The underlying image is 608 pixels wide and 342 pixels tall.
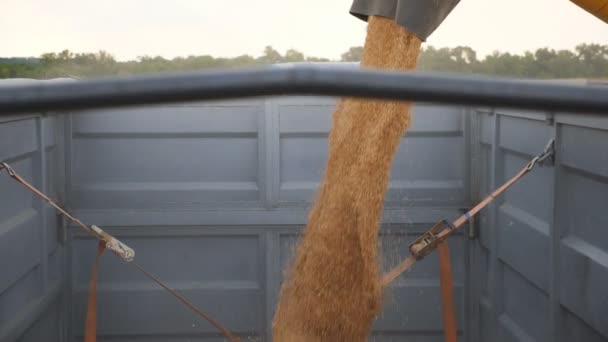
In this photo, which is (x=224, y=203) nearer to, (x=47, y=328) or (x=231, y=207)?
(x=231, y=207)

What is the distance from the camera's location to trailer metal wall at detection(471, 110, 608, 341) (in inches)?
78.9

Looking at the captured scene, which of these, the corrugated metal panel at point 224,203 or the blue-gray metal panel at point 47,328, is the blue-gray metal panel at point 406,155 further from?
the blue-gray metal panel at point 47,328

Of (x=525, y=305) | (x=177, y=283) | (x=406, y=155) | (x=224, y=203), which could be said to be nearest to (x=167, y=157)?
(x=224, y=203)

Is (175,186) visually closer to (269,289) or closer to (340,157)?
(269,289)

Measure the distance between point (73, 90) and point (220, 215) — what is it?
256cm

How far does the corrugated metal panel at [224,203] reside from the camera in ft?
9.50


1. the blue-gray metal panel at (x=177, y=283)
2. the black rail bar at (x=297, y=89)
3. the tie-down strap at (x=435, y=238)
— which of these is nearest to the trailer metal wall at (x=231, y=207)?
the blue-gray metal panel at (x=177, y=283)

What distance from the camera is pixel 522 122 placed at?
2.58 meters

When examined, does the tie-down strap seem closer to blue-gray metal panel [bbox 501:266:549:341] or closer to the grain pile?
the grain pile

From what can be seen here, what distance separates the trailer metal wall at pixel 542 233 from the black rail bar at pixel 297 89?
1257mm

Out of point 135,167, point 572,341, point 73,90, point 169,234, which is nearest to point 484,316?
point 572,341

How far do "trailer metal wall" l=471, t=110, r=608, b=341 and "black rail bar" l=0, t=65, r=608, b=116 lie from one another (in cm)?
126

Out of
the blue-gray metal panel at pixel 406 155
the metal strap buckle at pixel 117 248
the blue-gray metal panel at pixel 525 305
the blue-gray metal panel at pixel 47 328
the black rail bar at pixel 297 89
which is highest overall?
the black rail bar at pixel 297 89

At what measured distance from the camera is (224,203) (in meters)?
2.96
